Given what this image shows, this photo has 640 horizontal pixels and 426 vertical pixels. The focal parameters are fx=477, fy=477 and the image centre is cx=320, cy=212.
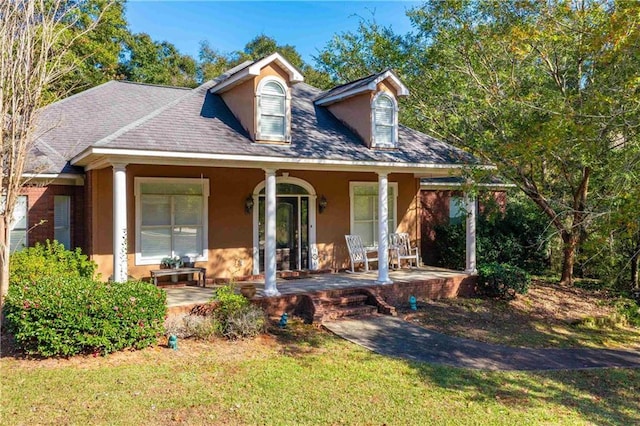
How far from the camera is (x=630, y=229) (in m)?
7.38

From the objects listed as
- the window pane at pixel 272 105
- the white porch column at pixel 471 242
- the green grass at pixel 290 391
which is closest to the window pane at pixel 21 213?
the green grass at pixel 290 391

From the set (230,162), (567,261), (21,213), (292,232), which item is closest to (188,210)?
(230,162)

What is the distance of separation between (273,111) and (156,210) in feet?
12.2

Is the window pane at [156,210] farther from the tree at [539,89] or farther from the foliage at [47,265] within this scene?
the tree at [539,89]

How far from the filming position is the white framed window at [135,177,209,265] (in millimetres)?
11297

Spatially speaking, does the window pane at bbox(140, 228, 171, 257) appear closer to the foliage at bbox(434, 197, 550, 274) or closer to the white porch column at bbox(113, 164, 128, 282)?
the white porch column at bbox(113, 164, 128, 282)

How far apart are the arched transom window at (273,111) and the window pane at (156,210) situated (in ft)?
10.1

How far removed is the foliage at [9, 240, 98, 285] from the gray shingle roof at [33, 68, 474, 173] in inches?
89.8

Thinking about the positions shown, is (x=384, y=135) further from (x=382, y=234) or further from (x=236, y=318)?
(x=236, y=318)

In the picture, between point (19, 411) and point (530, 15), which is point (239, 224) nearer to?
point (19, 411)

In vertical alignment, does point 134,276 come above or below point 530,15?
below

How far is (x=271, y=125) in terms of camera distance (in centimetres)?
1078

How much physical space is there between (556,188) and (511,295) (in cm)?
496

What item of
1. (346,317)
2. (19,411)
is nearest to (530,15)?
(346,317)
